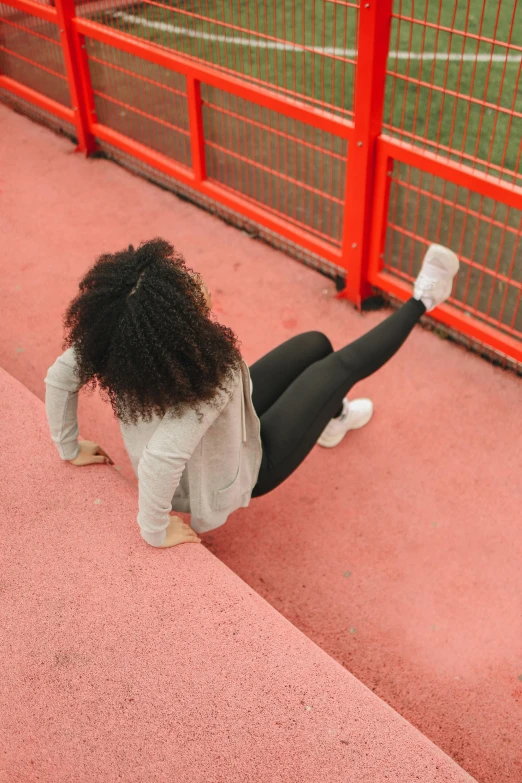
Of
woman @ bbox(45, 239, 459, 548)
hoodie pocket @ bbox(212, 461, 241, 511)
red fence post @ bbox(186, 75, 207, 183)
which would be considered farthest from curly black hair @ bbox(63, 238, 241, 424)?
red fence post @ bbox(186, 75, 207, 183)

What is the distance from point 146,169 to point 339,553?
298 cm

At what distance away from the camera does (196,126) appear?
4.03 meters

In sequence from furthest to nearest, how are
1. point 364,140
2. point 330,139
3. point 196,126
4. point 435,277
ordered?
point 330,139, point 196,126, point 364,140, point 435,277

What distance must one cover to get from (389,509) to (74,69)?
3383mm

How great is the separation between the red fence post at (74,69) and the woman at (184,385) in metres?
2.90

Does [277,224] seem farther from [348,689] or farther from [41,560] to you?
[348,689]

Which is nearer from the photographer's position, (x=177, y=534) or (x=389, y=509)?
(x=177, y=534)

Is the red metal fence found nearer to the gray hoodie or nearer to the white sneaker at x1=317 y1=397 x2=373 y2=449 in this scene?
the white sneaker at x1=317 y1=397 x2=373 y2=449

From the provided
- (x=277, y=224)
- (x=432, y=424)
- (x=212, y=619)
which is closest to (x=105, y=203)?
(x=277, y=224)

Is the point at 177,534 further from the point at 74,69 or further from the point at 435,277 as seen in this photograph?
the point at 74,69

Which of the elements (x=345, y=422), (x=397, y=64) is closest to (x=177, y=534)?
(x=345, y=422)

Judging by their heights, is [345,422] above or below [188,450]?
below

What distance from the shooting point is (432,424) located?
3.05 meters

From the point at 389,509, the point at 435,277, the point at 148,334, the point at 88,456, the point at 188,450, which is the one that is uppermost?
the point at 148,334
